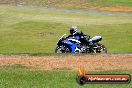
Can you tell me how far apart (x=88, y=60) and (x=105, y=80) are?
30.3 feet

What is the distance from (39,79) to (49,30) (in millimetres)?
28456

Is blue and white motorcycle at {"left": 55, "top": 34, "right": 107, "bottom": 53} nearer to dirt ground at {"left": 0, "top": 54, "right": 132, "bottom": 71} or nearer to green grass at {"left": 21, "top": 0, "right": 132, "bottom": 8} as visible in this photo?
dirt ground at {"left": 0, "top": 54, "right": 132, "bottom": 71}

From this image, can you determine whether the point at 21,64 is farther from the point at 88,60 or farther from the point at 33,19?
the point at 33,19

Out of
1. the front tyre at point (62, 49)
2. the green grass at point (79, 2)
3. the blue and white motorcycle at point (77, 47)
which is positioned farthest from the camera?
the green grass at point (79, 2)

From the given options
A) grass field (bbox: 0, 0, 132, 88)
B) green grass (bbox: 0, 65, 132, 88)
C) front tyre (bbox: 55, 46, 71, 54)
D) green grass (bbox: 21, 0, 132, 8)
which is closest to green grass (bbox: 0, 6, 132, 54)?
grass field (bbox: 0, 0, 132, 88)

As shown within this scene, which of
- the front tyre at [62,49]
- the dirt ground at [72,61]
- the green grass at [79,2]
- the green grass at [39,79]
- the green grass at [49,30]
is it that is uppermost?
the green grass at [39,79]

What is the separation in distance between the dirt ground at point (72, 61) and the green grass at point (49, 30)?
7.94 meters

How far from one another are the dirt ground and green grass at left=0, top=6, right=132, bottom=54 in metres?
7.94

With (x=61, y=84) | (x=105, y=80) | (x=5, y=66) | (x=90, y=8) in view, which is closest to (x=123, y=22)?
(x=90, y=8)

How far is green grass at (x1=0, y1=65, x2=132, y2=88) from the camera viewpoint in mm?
11570

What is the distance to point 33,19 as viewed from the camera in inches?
1956

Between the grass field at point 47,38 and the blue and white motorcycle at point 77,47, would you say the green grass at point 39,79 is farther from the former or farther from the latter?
the blue and white motorcycle at point 77,47

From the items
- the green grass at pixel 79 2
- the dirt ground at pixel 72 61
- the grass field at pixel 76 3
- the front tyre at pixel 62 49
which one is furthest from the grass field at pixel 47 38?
the green grass at pixel 79 2

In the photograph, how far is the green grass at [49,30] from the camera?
1192 inches
